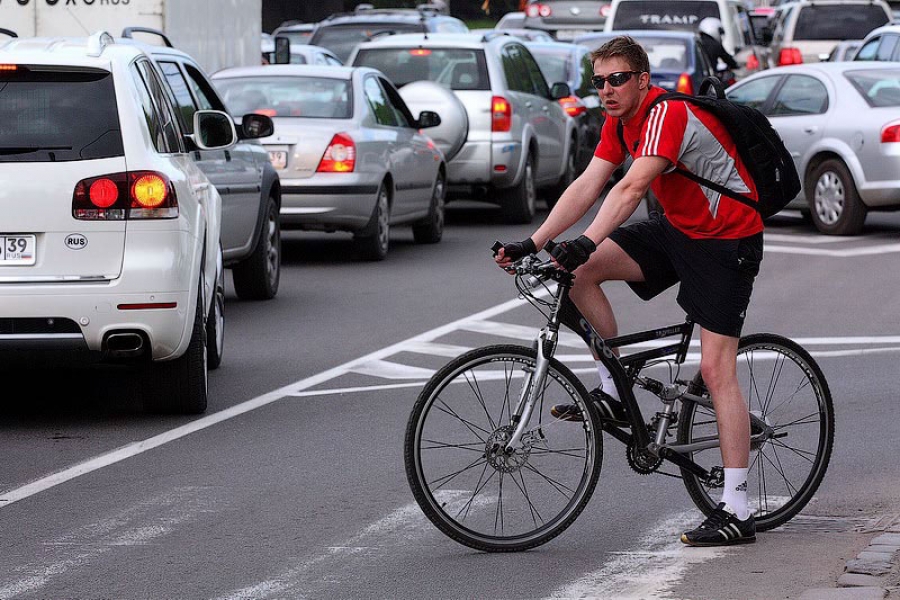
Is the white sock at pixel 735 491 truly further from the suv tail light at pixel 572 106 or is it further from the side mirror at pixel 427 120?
the suv tail light at pixel 572 106

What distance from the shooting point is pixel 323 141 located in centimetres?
1470

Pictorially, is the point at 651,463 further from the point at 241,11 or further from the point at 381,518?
the point at 241,11

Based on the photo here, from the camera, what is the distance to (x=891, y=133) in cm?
1667

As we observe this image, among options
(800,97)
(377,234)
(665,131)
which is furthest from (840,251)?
(665,131)

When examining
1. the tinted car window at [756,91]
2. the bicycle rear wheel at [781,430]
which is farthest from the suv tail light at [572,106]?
the bicycle rear wheel at [781,430]

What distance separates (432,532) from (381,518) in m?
0.27

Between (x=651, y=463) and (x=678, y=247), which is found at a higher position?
(x=678, y=247)

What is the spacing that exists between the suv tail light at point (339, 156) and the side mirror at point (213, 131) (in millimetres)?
4368

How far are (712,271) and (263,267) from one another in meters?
7.15

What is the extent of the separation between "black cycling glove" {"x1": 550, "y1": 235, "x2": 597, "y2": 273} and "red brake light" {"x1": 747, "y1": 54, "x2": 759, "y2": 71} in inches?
1055

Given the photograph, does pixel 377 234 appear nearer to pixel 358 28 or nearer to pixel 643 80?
pixel 643 80

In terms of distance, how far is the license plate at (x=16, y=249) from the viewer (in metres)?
7.94

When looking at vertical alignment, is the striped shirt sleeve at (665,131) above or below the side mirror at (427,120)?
above

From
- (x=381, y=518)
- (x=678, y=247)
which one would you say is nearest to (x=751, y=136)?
(x=678, y=247)
